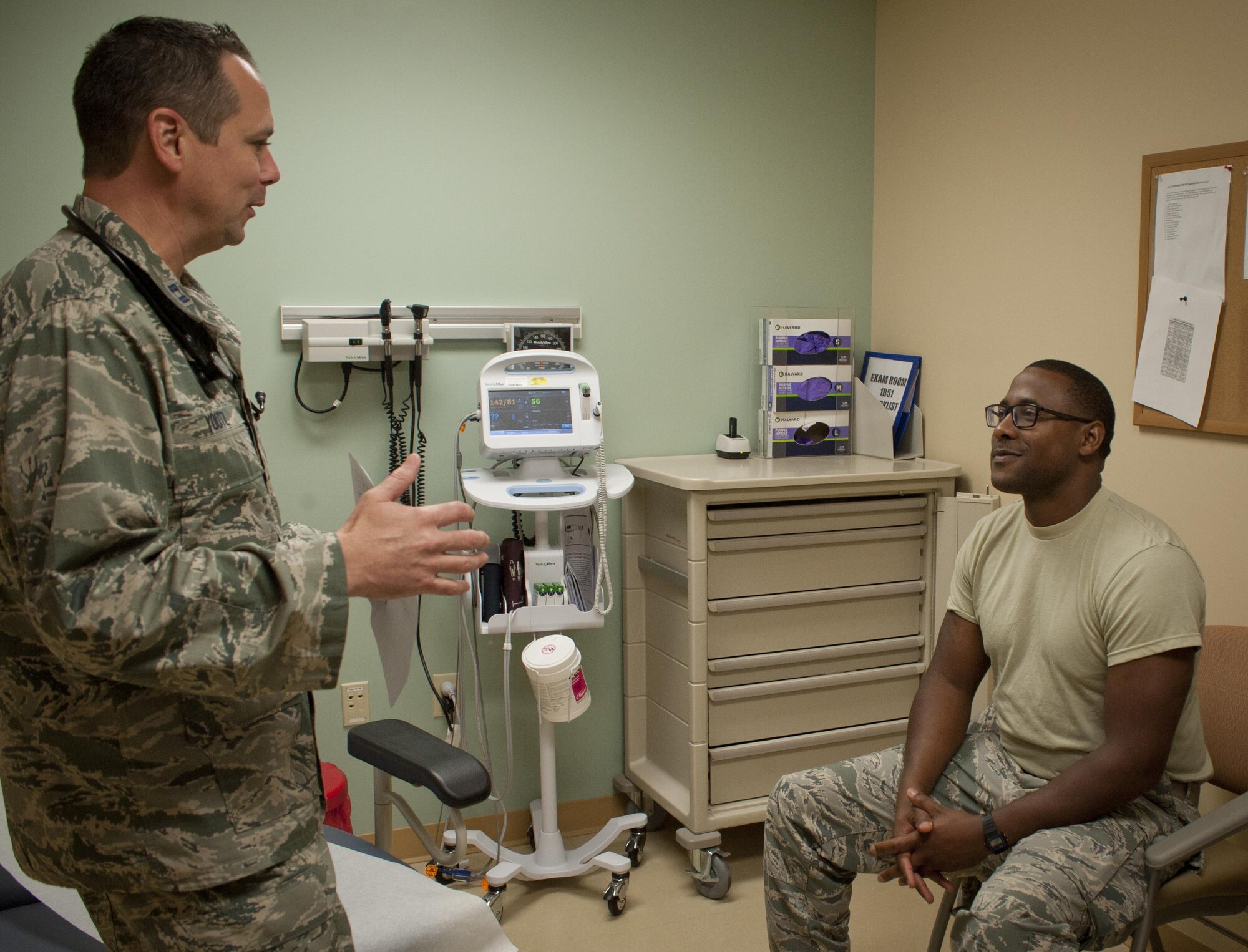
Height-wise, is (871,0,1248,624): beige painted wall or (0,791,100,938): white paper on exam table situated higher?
(871,0,1248,624): beige painted wall

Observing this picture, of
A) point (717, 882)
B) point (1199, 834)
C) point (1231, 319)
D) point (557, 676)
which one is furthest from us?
point (717, 882)

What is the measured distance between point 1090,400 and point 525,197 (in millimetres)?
1628

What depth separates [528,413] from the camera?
7.92ft

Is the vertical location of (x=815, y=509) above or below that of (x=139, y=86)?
below

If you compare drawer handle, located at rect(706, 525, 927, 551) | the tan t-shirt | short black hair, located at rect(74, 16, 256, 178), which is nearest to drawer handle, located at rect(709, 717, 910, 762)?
drawer handle, located at rect(706, 525, 927, 551)

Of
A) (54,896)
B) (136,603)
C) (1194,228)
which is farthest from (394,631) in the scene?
(1194,228)

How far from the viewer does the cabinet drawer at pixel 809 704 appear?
99.9 inches

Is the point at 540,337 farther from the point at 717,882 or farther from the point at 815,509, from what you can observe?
the point at 717,882

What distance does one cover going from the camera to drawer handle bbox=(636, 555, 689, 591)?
2537mm

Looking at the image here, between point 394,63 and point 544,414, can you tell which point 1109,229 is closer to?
point 544,414

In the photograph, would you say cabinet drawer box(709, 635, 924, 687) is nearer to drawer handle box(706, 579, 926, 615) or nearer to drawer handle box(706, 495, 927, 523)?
drawer handle box(706, 579, 926, 615)

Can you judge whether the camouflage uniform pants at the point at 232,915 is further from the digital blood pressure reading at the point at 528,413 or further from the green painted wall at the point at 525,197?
the green painted wall at the point at 525,197

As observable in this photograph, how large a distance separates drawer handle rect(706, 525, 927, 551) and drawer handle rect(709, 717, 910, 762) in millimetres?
500

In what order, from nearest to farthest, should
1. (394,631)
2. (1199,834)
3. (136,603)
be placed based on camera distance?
(136,603) < (394,631) < (1199,834)
